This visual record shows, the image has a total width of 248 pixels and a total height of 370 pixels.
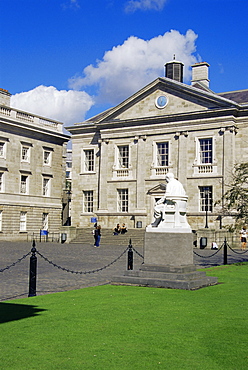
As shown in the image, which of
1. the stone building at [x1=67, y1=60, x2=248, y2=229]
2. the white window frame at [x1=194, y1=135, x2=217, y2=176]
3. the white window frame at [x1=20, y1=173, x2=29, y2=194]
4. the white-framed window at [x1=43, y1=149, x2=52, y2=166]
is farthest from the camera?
the white-framed window at [x1=43, y1=149, x2=52, y2=166]

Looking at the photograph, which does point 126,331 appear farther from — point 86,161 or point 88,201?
point 86,161

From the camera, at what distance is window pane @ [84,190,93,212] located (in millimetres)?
49078

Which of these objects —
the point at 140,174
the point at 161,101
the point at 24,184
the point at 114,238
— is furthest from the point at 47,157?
the point at 114,238

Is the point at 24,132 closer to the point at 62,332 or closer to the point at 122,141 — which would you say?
the point at 122,141

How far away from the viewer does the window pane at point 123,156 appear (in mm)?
47219

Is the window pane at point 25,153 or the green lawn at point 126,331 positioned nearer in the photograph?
the green lawn at point 126,331

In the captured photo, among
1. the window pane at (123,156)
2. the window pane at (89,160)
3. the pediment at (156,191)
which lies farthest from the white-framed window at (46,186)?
the pediment at (156,191)

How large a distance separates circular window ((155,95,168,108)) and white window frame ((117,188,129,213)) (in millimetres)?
8150

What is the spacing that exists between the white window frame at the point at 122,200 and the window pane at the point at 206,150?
781 cm

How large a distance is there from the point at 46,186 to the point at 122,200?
841 centimetres

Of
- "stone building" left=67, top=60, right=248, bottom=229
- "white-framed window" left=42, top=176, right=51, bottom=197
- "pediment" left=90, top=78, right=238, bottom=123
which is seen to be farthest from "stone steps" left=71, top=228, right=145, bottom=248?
"pediment" left=90, top=78, right=238, bottom=123

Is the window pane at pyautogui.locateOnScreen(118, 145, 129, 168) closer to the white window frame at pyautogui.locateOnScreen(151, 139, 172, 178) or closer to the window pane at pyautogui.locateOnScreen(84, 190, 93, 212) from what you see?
the white window frame at pyautogui.locateOnScreen(151, 139, 172, 178)

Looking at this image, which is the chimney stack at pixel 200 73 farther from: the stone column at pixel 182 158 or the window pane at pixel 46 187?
the window pane at pixel 46 187

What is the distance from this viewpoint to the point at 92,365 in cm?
641
